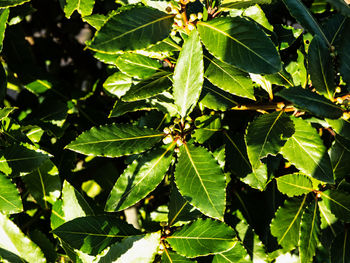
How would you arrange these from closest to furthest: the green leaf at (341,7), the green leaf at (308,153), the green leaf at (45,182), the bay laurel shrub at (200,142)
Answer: the green leaf at (341,7) < the bay laurel shrub at (200,142) < the green leaf at (308,153) < the green leaf at (45,182)

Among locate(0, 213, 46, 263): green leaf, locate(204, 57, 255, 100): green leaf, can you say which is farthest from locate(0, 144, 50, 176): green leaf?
locate(204, 57, 255, 100): green leaf

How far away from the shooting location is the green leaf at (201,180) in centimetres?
106

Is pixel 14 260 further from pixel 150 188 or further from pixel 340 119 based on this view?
pixel 340 119

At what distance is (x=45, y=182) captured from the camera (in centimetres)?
158

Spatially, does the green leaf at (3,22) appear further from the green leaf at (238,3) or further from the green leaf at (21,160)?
the green leaf at (238,3)

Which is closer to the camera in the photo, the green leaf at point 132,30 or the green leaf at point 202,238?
the green leaf at point 132,30

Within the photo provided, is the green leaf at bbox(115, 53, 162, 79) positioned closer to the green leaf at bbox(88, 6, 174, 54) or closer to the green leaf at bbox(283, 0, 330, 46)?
the green leaf at bbox(88, 6, 174, 54)

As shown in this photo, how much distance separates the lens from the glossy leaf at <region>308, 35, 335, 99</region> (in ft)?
3.95

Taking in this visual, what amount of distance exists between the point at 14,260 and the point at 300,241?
1.02 metres

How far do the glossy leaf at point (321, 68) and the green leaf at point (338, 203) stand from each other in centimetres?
38

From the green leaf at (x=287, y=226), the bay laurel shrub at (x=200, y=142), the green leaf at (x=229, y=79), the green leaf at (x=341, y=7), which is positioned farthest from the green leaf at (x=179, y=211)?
the green leaf at (x=341, y=7)

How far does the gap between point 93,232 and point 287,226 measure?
28.9 inches

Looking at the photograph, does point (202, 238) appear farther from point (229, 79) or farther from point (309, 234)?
point (229, 79)

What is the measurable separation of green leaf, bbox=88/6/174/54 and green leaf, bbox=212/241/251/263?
0.73 meters
